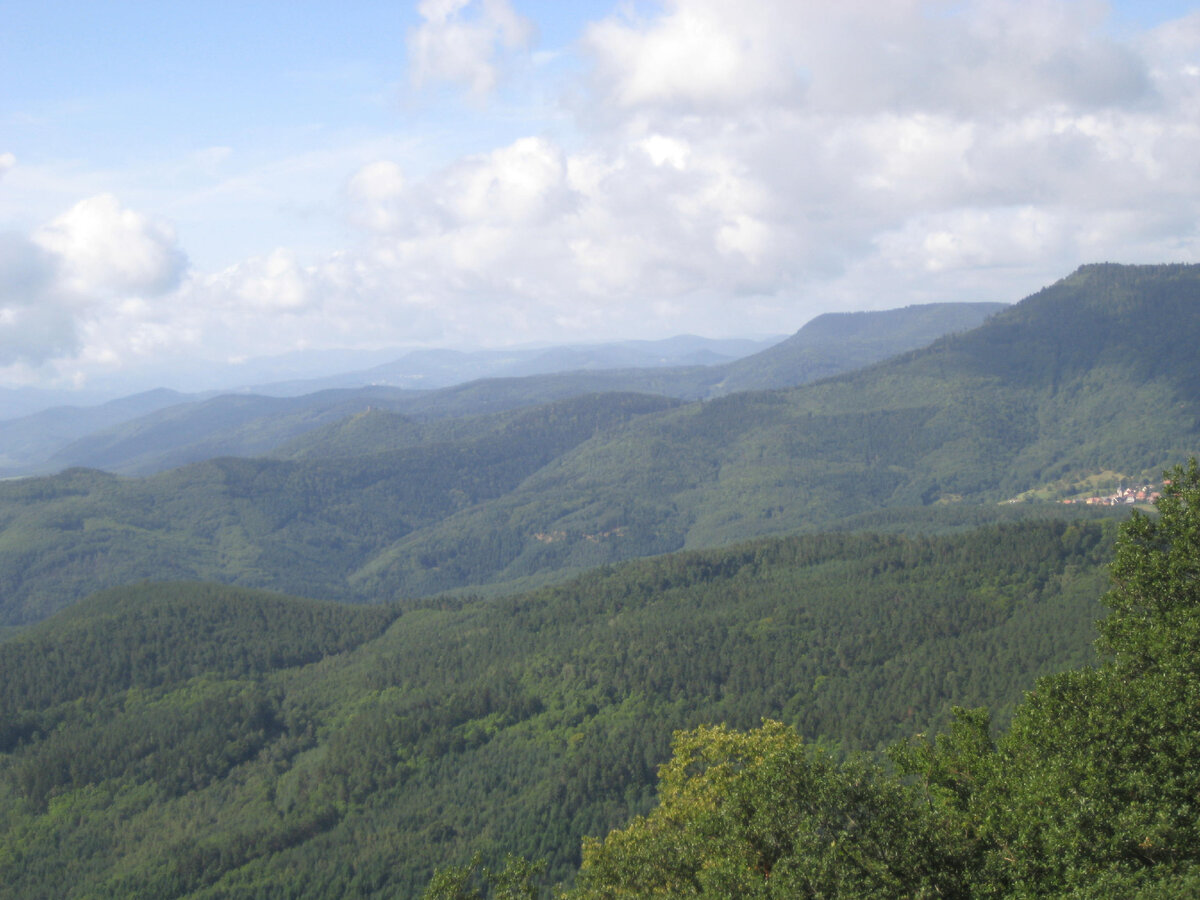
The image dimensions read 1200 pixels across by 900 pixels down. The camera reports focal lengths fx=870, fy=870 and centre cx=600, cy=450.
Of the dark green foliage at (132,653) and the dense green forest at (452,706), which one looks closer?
the dense green forest at (452,706)

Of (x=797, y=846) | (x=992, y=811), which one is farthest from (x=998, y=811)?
(x=797, y=846)

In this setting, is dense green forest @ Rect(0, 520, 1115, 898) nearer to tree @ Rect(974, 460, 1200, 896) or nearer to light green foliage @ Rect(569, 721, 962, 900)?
light green foliage @ Rect(569, 721, 962, 900)

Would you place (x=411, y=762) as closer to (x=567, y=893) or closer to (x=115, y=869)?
(x=115, y=869)

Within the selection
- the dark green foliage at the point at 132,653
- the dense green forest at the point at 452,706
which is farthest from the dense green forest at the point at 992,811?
the dark green foliage at the point at 132,653

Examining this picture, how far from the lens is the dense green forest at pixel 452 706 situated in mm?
117625

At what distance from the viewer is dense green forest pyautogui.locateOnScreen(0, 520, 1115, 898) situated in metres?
118

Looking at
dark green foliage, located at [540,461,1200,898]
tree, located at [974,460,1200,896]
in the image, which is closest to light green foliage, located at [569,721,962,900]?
dark green foliage, located at [540,461,1200,898]

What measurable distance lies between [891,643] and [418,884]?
86.9 meters

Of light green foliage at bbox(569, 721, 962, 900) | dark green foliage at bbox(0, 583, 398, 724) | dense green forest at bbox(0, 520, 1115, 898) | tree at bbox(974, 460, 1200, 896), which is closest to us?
light green foliage at bbox(569, 721, 962, 900)

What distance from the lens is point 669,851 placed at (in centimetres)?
3956

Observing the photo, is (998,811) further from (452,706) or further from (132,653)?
(132,653)

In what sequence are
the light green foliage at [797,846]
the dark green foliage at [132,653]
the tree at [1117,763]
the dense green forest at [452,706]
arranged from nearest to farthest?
the light green foliage at [797,846], the tree at [1117,763], the dense green forest at [452,706], the dark green foliage at [132,653]

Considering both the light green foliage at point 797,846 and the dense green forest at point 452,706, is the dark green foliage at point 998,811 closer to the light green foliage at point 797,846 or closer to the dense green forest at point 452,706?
the light green foliage at point 797,846

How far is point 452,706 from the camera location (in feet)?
502
